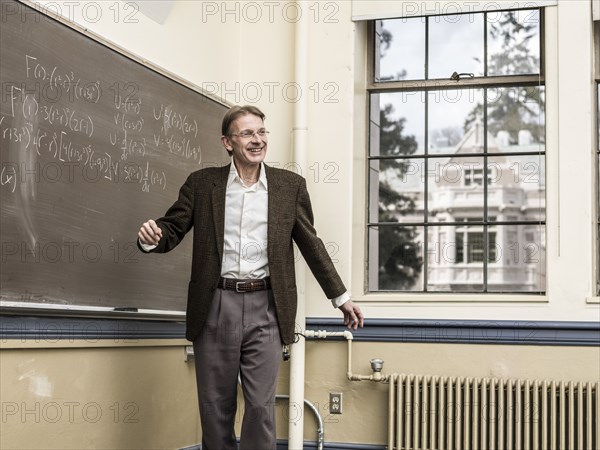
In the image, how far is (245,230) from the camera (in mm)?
3340

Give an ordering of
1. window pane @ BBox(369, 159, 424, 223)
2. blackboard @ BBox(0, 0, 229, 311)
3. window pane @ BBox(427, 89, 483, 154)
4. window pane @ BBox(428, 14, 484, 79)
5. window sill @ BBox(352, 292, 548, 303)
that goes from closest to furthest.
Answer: blackboard @ BBox(0, 0, 229, 311), window sill @ BBox(352, 292, 548, 303), window pane @ BBox(428, 14, 484, 79), window pane @ BBox(369, 159, 424, 223), window pane @ BBox(427, 89, 483, 154)

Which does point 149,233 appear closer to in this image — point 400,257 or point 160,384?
point 160,384

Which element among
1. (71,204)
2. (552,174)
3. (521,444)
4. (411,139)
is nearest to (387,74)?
(411,139)

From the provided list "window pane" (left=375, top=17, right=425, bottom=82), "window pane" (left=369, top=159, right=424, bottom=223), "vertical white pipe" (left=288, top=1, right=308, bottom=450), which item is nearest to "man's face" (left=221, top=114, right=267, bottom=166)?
Result: "vertical white pipe" (left=288, top=1, right=308, bottom=450)

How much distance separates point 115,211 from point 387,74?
16.3 feet

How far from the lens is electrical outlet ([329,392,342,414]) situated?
4297mm

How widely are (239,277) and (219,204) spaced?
0.92ft

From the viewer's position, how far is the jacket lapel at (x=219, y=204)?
3.32 meters

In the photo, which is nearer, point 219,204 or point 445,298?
point 219,204

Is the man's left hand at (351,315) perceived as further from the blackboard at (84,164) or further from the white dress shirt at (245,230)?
the blackboard at (84,164)

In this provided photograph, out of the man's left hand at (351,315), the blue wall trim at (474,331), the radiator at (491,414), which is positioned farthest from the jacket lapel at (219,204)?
the radiator at (491,414)

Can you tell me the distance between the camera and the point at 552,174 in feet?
13.5

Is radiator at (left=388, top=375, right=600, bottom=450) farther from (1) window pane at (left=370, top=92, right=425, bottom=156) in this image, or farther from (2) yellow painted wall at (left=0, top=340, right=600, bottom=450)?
(1) window pane at (left=370, top=92, right=425, bottom=156)

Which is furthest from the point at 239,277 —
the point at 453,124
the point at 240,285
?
the point at 453,124
